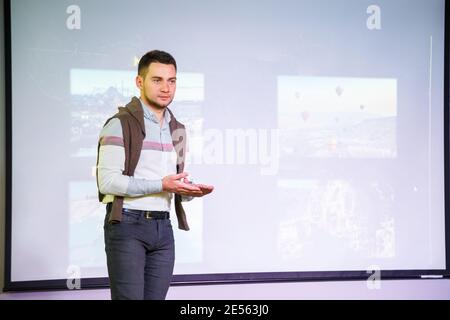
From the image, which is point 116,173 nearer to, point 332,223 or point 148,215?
point 148,215

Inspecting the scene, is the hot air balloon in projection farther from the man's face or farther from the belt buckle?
the belt buckle

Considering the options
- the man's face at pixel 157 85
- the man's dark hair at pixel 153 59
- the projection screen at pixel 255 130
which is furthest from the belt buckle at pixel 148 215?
the projection screen at pixel 255 130

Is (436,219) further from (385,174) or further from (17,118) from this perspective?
(17,118)

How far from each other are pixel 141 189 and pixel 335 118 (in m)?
1.71

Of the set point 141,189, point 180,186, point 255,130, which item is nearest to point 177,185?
point 180,186

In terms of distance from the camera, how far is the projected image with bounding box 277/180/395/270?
2.90 meters

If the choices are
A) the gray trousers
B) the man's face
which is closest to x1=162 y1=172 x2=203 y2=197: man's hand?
the gray trousers

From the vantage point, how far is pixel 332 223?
2922mm

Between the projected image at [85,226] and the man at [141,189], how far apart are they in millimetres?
1203

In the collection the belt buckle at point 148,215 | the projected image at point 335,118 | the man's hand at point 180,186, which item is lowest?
the belt buckle at point 148,215

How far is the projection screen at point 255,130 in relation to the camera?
272cm

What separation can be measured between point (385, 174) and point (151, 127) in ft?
6.06

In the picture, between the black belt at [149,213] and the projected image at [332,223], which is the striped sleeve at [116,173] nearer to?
the black belt at [149,213]

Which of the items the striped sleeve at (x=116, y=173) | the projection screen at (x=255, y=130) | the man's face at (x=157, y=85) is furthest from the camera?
the projection screen at (x=255, y=130)
